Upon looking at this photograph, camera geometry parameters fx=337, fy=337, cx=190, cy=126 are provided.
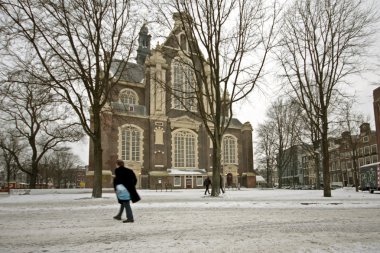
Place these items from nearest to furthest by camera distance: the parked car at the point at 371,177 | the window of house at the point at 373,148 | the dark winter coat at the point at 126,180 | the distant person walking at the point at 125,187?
the distant person walking at the point at 125,187
the dark winter coat at the point at 126,180
the parked car at the point at 371,177
the window of house at the point at 373,148

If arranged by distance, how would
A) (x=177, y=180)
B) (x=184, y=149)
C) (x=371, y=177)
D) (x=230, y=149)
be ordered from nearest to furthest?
(x=371, y=177)
(x=177, y=180)
(x=184, y=149)
(x=230, y=149)

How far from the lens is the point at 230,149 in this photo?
55.7 m

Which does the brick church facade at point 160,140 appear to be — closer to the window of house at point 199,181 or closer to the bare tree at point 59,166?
the window of house at point 199,181

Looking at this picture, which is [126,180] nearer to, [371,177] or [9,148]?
[371,177]

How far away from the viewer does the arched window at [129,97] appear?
49.9 m

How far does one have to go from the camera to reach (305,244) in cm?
566

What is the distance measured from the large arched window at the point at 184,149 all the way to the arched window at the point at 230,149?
5.88 metres

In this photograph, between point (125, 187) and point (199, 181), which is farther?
point (199, 181)

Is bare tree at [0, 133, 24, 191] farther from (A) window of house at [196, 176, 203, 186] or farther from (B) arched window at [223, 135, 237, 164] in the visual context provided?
(B) arched window at [223, 135, 237, 164]

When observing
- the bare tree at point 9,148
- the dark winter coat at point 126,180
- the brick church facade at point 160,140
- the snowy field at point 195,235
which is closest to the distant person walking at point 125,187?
the dark winter coat at point 126,180

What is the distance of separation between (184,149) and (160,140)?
445cm

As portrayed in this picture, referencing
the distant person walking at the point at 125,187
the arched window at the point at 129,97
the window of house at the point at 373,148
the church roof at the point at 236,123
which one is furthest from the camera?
the window of house at the point at 373,148

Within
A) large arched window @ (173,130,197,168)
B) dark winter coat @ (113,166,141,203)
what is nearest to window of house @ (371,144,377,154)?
large arched window @ (173,130,197,168)

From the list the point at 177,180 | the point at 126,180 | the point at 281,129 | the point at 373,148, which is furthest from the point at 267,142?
the point at 126,180
